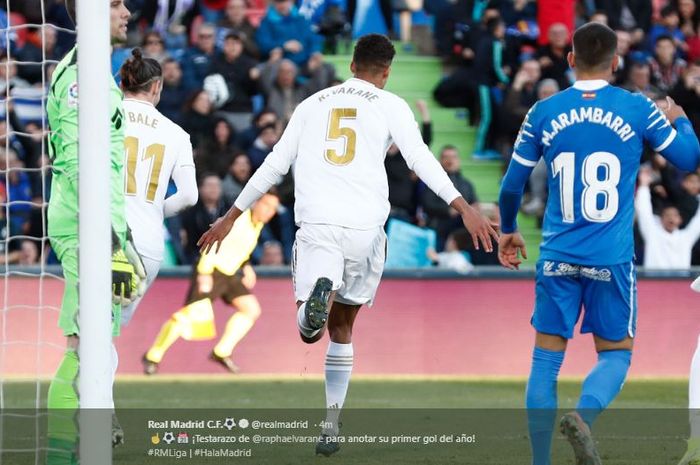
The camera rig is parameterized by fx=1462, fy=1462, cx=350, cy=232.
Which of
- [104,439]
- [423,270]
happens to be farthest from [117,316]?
[423,270]

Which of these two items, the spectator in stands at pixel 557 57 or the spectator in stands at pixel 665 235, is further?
the spectator in stands at pixel 557 57

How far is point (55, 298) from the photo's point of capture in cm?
1239

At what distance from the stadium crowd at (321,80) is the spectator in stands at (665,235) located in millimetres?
14

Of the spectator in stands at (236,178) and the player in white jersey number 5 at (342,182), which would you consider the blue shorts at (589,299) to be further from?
the spectator in stands at (236,178)

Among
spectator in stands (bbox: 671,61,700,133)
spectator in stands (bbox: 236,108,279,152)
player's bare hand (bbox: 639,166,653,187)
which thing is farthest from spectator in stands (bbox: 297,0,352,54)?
player's bare hand (bbox: 639,166,653,187)

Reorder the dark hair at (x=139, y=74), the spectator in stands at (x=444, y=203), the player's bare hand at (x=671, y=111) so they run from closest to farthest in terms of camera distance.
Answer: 1. the player's bare hand at (x=671, y=111)
2. the dark hair at (x=139, y=74)
3. the spectator in stands at (x=444, y=203)

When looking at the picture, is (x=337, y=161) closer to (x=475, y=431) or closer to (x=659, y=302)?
(x=475, y=431)

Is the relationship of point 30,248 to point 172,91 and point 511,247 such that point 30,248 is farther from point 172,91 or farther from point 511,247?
point 511,247

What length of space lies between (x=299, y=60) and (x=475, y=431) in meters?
7.78

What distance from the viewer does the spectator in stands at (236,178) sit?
14023mm

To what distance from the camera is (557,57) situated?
1589cm

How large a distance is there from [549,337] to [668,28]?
11085 mm

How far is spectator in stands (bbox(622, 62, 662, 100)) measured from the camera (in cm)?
1586

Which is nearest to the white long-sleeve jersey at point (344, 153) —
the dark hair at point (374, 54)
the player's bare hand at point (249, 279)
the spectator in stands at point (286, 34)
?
the dark hair at point (374, 54)
